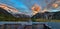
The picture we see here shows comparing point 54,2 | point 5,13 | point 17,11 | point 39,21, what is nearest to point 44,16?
point 39,21

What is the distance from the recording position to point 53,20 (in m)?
2.36

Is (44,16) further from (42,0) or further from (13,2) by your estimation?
(13,2)

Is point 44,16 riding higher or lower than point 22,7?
lower

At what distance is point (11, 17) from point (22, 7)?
0.76 feet

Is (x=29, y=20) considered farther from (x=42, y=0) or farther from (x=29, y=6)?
(x=42, y=0)

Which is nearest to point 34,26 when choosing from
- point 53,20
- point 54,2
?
point 53,20

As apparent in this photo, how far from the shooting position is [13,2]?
2402mm

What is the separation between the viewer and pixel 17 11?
238 cm

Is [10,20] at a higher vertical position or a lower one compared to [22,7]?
lower

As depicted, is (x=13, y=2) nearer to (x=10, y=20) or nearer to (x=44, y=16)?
(x=10, y=20)

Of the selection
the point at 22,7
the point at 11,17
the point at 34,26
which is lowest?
the point at 34,26

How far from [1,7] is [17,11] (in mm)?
256

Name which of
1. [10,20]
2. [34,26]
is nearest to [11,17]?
[10,20]

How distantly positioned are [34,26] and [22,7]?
35cm
